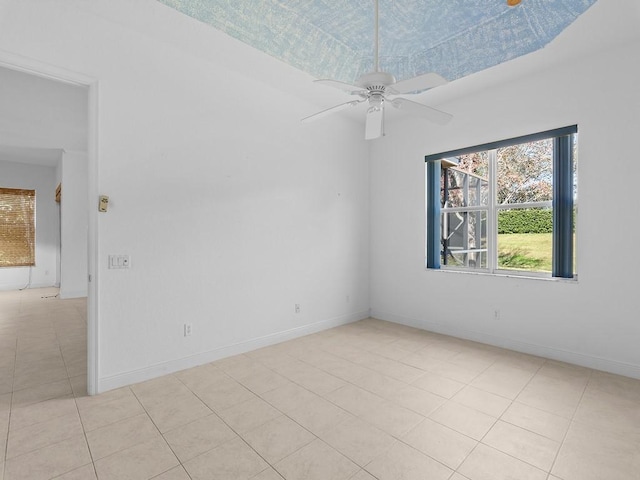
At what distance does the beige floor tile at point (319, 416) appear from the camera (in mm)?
2141

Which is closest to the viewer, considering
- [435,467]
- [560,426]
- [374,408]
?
[435,467]

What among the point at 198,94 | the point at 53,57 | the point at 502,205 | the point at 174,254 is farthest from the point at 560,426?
the point at 53,57

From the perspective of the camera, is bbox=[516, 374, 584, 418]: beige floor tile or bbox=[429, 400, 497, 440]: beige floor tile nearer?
bbox=[429, 400, 497, 440]: beige floor tile

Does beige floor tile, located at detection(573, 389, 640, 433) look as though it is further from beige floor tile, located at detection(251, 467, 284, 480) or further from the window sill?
beige floor tile, located at detection(251, 467, 284, 480)

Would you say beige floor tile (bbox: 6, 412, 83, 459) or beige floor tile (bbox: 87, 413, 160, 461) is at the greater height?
beige floor tile (bbox: 6, 412, 83, 459)

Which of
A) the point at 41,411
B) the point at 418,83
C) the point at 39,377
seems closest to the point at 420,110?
the point at 418,83

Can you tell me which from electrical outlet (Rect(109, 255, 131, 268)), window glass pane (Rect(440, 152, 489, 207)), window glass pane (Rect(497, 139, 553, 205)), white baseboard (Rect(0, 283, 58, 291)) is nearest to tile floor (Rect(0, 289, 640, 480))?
electrical outlet (Rect(109, 255, 131, 268))

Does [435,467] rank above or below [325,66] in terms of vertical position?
below

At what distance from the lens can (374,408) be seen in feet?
7.76

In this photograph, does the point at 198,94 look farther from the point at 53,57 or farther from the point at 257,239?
the point at 257,239

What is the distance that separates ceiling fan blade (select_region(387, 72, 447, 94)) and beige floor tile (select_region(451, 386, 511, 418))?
2.21 m

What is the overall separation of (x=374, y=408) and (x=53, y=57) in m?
3.43

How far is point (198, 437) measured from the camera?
2.02 metres

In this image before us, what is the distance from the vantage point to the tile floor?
69.2 inches
